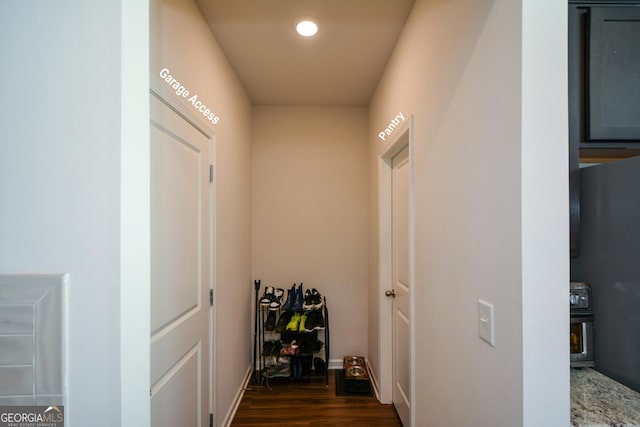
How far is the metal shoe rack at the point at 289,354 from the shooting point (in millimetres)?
2531

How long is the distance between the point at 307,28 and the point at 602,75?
4.78 ft

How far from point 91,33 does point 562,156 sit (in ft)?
4.15

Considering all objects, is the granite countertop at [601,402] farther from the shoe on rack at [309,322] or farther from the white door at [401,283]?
the shoe on rack at [309,322]

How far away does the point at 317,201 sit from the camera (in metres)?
2.90

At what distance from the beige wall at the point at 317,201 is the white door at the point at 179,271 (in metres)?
1.17

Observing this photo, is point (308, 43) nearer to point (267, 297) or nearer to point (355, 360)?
point (267, 297)

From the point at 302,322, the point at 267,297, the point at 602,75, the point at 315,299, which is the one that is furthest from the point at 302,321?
the point at 602,75

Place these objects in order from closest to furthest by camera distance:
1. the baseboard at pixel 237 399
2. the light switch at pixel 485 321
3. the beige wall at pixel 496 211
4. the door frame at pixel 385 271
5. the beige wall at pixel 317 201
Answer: the beige wall at pixel 496 211
the light switch at pixel 485 321
the baseboard at pixel 237 399
the door frame at pixel 385 271
the beige wall at pixel 317 201

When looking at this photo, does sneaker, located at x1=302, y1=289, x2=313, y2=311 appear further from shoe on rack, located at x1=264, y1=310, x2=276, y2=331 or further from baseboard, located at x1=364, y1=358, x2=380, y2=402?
baseboard, located at x1=364, y1=358, x2=380, y2=402

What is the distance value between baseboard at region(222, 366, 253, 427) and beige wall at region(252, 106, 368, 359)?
88 centimetres

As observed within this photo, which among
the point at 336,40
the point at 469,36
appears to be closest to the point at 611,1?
the point at 469,36

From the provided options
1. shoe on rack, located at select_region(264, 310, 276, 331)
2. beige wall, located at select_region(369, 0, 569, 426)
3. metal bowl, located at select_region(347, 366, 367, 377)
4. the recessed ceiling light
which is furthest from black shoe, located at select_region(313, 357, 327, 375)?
the recessed ceiling light

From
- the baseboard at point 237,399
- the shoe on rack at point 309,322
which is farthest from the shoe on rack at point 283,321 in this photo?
the baseboard at point 237,399

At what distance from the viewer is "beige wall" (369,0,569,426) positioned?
0.73 m
